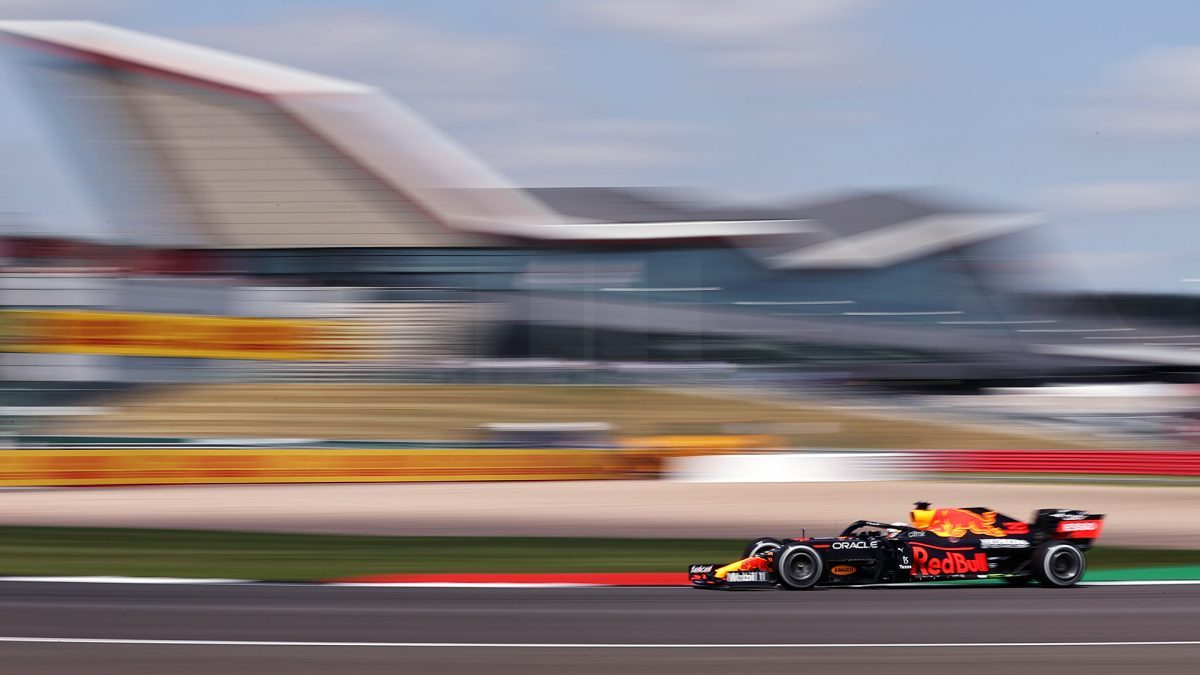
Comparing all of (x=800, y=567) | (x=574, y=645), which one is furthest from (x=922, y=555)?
(x=574, y=645)

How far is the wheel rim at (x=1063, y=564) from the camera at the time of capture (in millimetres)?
10812

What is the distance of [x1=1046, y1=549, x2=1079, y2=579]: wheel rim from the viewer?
10812 millimetres

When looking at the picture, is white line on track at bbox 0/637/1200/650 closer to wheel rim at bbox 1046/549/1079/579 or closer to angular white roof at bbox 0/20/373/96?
wheel rim at bbox 1046/549/1079/579

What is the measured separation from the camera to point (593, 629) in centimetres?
853

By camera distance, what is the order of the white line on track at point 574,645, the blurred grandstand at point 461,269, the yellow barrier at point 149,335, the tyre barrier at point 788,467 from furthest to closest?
the blurred grandstand at point 461,269
the yellow barrier at point 149,335
the tyre barrier at point 788,467
the white line on track at point 574,645

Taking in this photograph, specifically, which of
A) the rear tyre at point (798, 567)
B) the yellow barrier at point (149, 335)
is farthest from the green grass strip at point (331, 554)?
the yellow barrier at point (149, 335)

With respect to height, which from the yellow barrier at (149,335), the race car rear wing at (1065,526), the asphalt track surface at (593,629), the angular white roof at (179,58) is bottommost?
the asphalt track surface at (593,629)

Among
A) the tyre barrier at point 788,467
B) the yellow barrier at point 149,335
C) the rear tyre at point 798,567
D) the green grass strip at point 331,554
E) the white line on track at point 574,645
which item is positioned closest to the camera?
the white line on track at point 574,645

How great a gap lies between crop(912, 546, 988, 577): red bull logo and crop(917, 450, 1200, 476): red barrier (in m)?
19.3

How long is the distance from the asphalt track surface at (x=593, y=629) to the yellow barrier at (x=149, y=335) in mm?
23708

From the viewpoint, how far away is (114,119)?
166ft

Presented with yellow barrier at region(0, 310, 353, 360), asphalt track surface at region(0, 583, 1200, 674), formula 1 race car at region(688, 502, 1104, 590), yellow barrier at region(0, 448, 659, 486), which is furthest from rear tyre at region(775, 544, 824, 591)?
yellow barrier at region(0, 310, 353, 360)

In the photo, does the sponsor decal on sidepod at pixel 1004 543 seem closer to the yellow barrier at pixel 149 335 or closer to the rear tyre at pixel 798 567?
the rear tyre at pixel 798 567

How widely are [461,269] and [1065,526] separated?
4353 centimetres
